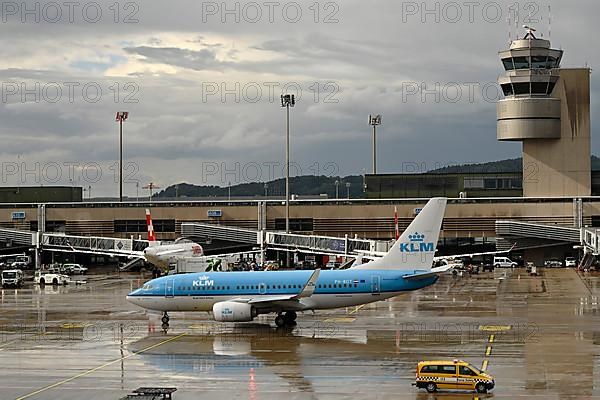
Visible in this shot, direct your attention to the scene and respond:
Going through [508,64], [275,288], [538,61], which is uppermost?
[538,61]

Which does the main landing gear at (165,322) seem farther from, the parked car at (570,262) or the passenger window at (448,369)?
the parked car at (570,262)

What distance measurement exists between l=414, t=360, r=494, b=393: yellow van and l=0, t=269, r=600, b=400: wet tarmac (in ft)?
1.28

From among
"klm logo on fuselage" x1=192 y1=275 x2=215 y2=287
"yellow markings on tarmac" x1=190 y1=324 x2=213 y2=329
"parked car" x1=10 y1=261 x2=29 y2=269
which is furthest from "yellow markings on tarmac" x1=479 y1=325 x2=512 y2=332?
"parked car" x1=10 y1=261 x2=29 y2=269

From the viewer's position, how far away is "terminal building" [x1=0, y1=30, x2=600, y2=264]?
417 ft

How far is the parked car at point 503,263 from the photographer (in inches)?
4776

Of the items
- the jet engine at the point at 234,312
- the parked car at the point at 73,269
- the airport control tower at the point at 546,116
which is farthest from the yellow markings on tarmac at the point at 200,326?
the airport control tower at the point at 546,116

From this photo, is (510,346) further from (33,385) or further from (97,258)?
(97,258)

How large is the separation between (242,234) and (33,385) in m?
88.9

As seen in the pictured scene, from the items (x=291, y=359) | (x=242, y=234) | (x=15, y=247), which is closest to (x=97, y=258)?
(x=15, y=247)

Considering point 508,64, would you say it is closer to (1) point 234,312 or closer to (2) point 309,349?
(1) point 234,312

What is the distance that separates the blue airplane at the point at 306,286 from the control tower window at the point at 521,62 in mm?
78696

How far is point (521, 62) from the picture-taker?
13050cm

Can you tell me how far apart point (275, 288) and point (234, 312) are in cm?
308

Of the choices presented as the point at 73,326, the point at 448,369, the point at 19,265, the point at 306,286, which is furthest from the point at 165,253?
the point at 448,369
